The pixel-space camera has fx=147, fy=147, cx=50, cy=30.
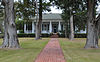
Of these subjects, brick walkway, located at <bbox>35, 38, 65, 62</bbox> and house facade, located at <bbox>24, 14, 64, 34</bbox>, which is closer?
brick walkway, located at <bbox>35, 38, 65, 62</bbox>

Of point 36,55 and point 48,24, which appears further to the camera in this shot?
point 48,24

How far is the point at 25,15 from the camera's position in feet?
91.9

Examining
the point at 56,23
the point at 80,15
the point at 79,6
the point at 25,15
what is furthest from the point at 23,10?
the point at 56,23

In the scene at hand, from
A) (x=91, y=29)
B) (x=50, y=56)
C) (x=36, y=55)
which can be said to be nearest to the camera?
(x=50, y=56)

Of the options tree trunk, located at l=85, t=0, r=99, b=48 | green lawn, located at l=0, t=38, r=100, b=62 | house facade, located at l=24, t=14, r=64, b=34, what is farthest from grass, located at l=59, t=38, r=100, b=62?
house facade, located at l=24, t=14, r=64, b=34

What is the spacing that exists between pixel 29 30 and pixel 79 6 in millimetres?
29170

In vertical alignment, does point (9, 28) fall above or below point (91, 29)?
above

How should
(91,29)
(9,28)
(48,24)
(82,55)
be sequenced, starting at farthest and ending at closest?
(48,24), (91,29), (9,28), (82,55)

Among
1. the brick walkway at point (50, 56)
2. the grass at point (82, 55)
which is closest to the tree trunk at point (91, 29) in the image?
the grass at point (82, 55)

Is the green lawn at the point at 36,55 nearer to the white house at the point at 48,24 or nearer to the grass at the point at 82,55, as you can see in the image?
the grass at the point at 82,55

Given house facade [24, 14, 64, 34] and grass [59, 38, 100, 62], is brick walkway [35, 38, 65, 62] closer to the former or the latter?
grass [59, 38, 100, 62]

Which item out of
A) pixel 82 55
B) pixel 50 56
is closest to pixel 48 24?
pixel 82 55

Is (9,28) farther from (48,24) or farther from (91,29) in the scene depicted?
(48,24)

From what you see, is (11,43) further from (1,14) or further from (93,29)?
(1,14)
